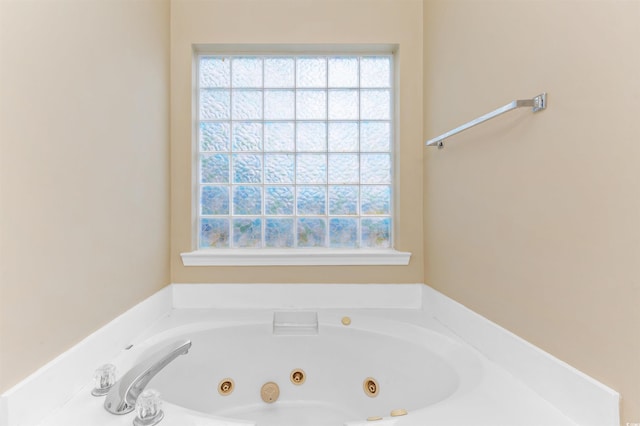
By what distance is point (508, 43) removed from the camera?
103cm

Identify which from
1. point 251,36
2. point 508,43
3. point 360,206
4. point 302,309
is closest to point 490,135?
point 508,43

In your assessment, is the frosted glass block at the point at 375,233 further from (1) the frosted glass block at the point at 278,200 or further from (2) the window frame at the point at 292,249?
(1) the frosted glass block at the point at 278,200

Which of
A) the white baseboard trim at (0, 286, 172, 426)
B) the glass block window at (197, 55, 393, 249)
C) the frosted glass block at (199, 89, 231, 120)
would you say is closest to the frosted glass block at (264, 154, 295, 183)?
the glass block window at (197, 55, 393, 249)

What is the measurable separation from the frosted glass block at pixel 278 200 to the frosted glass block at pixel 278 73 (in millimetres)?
576

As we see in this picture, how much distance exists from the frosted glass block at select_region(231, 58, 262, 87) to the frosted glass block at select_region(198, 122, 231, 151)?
9.9 inches

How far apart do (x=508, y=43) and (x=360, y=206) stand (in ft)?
3.30

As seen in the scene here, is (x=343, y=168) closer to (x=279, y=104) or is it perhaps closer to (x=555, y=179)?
(x=279, y=104)

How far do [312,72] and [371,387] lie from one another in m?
1.62

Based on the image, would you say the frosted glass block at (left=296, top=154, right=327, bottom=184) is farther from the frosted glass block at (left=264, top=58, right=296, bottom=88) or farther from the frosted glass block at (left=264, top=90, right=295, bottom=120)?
the frosted glass block at (left=264, top=58, right=296, bottom=88)

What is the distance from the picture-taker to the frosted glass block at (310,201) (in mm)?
1814

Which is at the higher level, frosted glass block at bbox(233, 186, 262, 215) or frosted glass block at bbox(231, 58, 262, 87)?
frosted glass block at bbox(231, 58, 262, 87)

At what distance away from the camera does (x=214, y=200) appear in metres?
1.81

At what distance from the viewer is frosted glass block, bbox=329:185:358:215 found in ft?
5.97

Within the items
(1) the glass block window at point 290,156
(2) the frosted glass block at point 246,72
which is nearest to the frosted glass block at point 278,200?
(1) the glass block window at point 290,156
